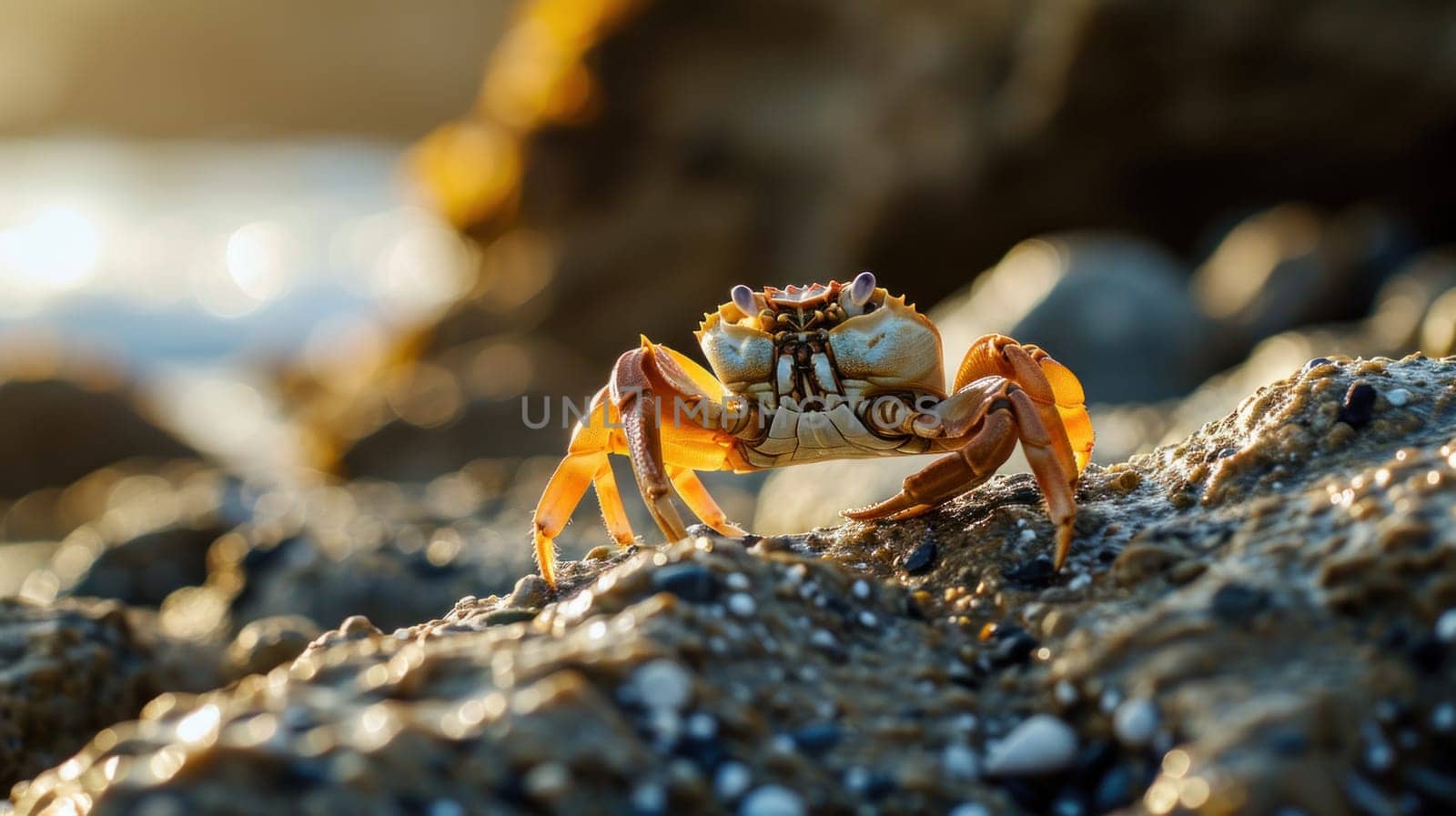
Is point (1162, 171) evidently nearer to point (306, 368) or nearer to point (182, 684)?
point (182, 684)

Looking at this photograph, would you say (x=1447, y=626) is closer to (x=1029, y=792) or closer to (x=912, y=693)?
(x=1029, y=792)

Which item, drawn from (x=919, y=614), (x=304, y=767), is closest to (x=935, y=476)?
(x=919, y=614)

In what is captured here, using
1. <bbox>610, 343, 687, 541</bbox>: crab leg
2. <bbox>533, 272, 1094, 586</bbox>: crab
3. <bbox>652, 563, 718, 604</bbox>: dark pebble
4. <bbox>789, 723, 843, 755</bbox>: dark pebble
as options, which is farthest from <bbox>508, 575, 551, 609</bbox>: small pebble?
<bbox>789, 723, 843, 755</bbox>: dark pebble

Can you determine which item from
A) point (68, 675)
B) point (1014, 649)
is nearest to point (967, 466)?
point (1014, 649)

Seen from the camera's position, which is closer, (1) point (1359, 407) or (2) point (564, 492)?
(1) point (1359, 407)

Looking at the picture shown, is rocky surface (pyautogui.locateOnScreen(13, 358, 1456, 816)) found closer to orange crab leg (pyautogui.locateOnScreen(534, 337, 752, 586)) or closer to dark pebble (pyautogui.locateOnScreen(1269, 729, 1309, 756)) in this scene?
dark pebble (pyautogui.locateOnScreen(1269, 729, 1309, 756))

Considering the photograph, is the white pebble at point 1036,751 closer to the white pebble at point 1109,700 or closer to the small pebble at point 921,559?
the white pebble at point 1109,700

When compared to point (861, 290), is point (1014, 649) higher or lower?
lower
